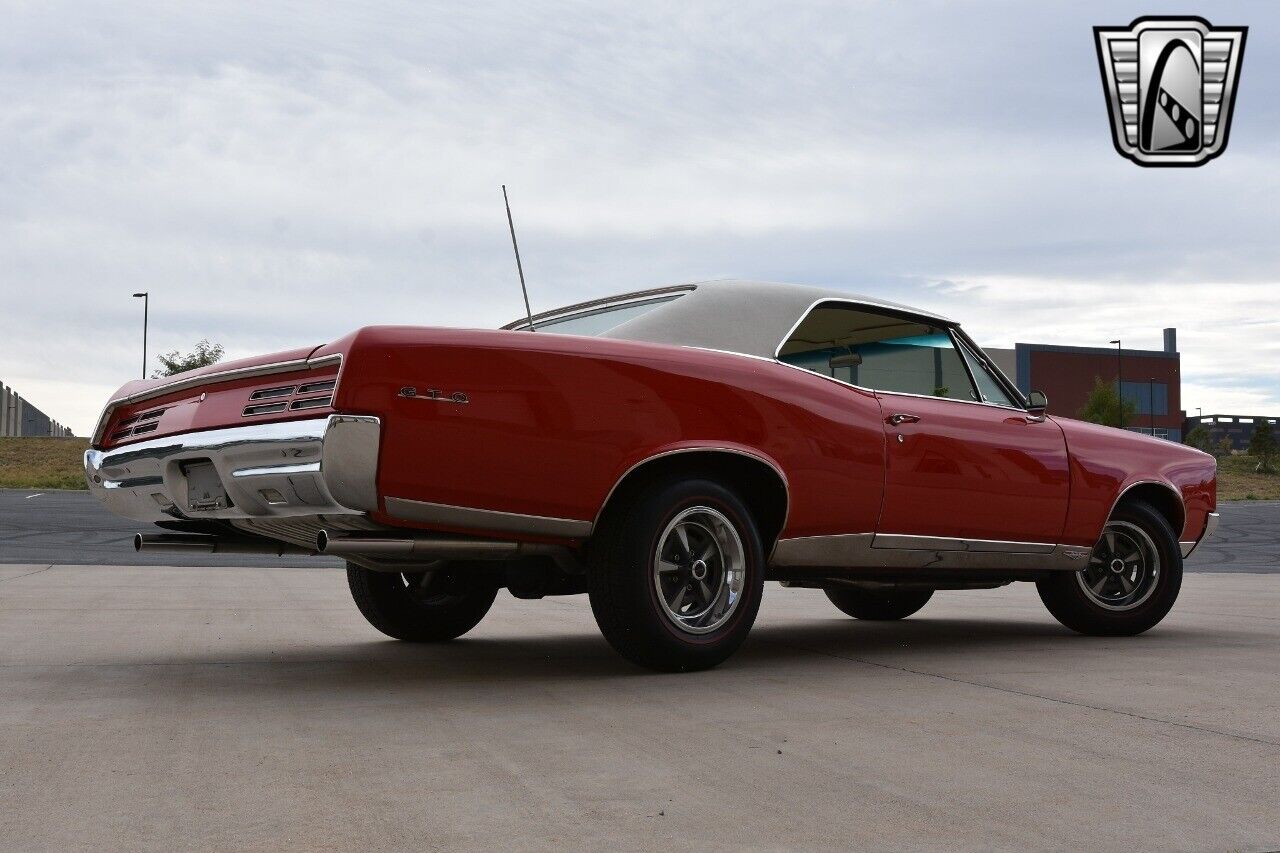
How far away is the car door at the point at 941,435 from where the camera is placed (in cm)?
572

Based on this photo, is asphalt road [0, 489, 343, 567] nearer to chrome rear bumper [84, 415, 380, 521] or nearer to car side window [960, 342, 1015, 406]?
chrome rear bumper [84, 415, 380, 521]

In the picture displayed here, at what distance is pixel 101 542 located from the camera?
15.9m

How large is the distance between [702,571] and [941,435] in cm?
150

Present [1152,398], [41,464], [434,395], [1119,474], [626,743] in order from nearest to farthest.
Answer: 1. [626,743]
2. [434,395]
3. [1119,474]
4. [41,464]
5. [1152,398]

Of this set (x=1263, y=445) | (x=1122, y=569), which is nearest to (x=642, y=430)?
(x=1122, y=569)

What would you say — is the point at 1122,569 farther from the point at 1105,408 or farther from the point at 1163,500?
the point at 1105,408

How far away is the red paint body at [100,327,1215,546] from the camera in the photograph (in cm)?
438

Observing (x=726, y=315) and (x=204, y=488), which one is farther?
(x=726, y=315)

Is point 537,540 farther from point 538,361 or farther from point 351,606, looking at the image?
point 351,606

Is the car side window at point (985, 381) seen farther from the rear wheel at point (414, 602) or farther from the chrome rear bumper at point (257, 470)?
the chrome rear bumper at point (257, 470)

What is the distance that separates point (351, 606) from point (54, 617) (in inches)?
72.7

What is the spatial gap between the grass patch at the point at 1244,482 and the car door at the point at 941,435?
4219 cm

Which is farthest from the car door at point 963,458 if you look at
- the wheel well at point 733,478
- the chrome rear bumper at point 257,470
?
the chrome rear bumper at point 257,470

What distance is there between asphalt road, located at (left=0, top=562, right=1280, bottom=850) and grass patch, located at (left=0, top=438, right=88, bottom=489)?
1113 inches
